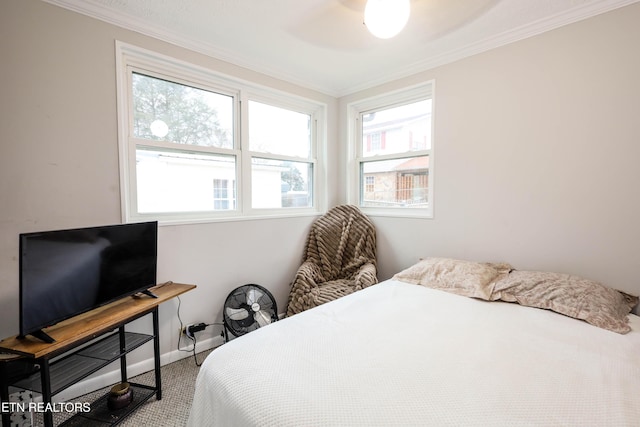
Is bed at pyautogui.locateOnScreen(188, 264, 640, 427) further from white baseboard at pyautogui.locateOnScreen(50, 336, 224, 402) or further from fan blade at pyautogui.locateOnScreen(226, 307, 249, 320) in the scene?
white baseboard at pyautogui.locateOnScreen(50, 336, 224, 402)

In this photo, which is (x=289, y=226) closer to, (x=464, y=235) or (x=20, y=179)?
(x=464, y=235)

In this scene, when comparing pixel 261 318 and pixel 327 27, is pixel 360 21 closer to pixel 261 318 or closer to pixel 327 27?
pixel 327 27

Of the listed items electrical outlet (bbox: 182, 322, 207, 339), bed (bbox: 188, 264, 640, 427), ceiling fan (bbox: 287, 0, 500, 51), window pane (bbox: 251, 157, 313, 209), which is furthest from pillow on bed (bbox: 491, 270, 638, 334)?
electrical outlet (bbox: 182, 322, 207, 339)

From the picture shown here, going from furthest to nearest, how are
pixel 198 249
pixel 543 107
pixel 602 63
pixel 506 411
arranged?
pixel 198 249 → pixel 543 107 → pixel 602 63 → pixel 506 411

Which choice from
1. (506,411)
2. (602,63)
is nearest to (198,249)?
(506,411)

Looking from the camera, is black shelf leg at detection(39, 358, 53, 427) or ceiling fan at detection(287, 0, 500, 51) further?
ceiling fan at detection(287, 0, 500, 51)

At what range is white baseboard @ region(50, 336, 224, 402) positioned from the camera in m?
1.80

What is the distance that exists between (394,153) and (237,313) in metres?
2.17

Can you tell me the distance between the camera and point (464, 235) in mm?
2467

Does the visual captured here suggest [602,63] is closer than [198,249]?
Yes

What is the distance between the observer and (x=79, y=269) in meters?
1.48

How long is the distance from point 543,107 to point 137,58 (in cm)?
293

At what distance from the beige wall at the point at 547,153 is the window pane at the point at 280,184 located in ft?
4.58

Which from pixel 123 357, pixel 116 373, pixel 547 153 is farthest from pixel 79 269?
pixel 547 153
